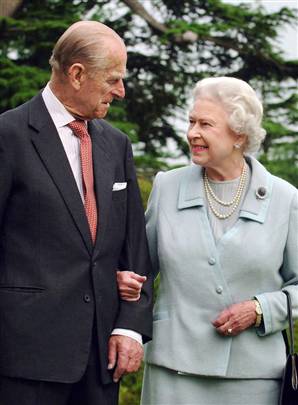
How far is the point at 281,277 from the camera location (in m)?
4.07

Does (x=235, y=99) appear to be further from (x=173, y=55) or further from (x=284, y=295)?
(x=173, y=55)

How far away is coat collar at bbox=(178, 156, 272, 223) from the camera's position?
4.04 meters

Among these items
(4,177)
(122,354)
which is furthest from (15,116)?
(122,354)

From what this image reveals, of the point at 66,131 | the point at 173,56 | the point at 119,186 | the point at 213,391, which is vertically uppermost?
the point at 66,131

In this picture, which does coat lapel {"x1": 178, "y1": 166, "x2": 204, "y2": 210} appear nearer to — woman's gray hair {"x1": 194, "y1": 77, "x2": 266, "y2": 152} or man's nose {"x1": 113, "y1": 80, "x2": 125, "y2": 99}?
woman's gray hair {"x1": 194, "y1": 77, "x2": 266, "y2": 152}

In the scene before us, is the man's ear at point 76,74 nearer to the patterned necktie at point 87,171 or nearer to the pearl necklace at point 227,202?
the patterned necktie at point 87,171

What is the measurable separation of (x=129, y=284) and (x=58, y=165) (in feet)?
1.84

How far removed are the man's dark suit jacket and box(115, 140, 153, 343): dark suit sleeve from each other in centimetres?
13

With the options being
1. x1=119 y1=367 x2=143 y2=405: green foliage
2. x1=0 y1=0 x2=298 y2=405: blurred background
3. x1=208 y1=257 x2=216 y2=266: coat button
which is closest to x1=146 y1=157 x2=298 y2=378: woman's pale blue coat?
x1=208 y1=257 x2=216 y2=266: coat button

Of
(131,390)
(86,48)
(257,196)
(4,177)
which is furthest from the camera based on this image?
(131,390)

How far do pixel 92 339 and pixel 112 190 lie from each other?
59 centimetres

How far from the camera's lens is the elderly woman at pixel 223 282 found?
3957 millimetres

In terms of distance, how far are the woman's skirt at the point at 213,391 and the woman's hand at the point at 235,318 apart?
23cm

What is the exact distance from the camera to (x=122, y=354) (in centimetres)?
386
